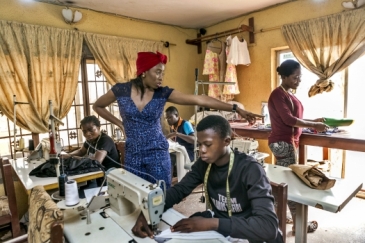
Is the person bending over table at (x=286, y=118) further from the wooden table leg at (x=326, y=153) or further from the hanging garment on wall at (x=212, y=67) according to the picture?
the hanging garment on wall at (x=212, y=67)

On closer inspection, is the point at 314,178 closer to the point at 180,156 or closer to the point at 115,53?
the point at 180,156

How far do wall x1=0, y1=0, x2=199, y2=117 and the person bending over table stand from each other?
8.20 ft

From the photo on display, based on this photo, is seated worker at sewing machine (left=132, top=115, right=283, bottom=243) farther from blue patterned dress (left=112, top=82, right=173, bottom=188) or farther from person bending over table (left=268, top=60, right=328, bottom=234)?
person bending over table (left=268, top=60, right=328, bottom=234)

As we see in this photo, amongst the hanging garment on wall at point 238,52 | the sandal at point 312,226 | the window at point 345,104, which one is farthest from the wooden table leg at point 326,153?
the hanging garment on wall at point 238,52

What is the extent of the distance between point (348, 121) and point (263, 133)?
0.89 m

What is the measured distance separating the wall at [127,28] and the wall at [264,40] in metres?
0.70

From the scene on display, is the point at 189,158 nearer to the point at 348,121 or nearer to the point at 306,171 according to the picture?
the point at 306,171

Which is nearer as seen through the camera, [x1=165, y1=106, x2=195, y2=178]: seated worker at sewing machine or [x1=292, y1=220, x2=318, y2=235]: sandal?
[x1=292, y1=220, x2=318, y2=235]: sandal

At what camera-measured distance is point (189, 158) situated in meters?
3.03

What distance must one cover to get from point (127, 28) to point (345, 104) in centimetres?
314

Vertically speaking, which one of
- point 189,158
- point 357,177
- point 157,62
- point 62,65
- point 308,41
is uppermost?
point 308,41

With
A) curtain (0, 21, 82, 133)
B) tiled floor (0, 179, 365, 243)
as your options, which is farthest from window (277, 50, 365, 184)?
curtain (0, 21, 82, 133)

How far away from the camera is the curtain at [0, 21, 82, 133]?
2.91m

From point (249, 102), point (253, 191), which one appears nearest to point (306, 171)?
point (253, 191)
